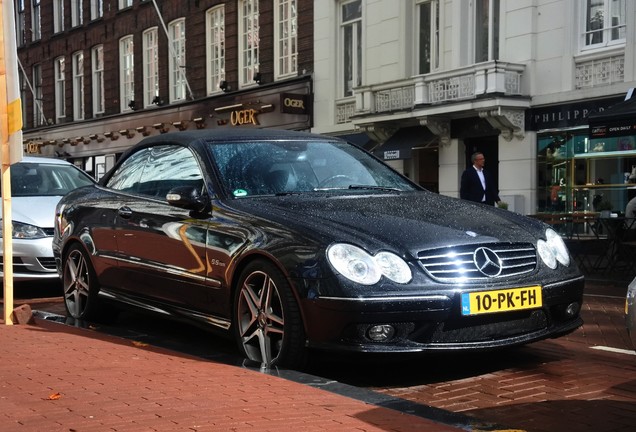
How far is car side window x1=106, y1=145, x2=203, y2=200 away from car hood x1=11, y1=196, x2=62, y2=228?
251cm

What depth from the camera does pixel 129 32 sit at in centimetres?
Answer: 3528

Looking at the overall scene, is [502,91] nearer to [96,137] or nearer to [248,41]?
[248,41]

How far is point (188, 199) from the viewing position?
5801 millimetres

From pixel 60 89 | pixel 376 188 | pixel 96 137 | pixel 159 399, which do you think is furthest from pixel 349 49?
pixel 159 399

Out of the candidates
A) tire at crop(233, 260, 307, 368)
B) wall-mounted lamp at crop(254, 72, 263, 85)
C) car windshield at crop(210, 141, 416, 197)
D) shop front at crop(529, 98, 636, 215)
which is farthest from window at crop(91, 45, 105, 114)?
tire at crop(233, 260, 307, 368)

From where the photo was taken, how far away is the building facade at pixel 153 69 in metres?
27.3

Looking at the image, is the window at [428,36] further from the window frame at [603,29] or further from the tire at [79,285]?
the tire at [79,285]

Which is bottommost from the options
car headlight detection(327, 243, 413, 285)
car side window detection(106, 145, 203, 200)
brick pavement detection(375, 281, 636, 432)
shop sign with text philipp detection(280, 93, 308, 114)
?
brick pavement detection(375, 281, 636, 432)

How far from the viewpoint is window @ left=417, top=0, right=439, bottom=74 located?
72.8 feet

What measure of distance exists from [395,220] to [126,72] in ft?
107

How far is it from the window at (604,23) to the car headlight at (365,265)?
14.4m

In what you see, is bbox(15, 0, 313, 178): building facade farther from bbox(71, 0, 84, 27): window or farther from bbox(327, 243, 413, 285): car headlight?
bbox(327, 243, 413, 285): car headlight

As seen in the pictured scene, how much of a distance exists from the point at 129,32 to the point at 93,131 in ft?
16.4

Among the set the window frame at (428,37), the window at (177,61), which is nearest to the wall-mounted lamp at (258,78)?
the window at (177,61)
